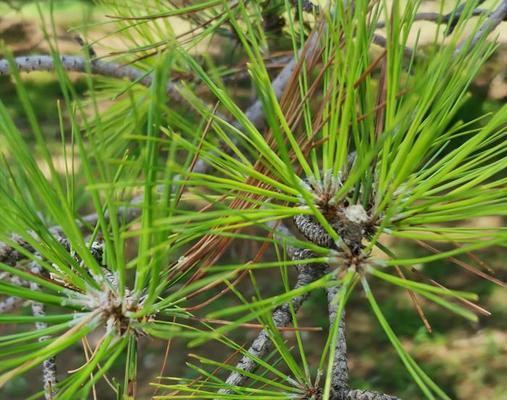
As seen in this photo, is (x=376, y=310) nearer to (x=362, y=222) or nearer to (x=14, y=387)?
(x=362, y=222)

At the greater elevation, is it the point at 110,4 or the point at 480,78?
the point at 110,4

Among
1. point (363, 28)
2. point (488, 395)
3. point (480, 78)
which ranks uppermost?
point (363, 28)

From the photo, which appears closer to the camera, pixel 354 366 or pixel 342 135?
pixel 342 135

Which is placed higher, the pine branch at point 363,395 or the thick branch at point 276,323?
the thick branch at point 276,323

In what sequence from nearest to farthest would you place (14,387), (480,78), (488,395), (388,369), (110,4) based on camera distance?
A: (110,4), (488,395), (388,369), (14,387), (480,78)

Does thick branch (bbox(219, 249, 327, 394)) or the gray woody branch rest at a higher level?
thick branch (bbox(219, 249, 327, 394))

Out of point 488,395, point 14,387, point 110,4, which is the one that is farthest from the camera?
point 14,387

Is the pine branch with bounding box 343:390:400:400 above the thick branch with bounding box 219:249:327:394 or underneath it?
underneath

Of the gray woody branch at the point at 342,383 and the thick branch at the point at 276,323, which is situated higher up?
the thick branch at the point at 276,323

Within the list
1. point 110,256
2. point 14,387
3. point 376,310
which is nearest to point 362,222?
point 376,310

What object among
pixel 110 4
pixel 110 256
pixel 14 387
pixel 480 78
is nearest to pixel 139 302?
pixel 110 256
